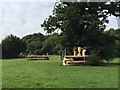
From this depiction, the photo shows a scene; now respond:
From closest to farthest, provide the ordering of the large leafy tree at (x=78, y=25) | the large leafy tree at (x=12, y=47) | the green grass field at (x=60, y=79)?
the green grass field at (x=60, y=79) < the large leafy tree at (x=78, y=25) < the large leafy tree at (x=12, y=47)

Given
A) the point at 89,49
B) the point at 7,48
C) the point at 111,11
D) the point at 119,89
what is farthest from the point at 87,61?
the point at 7,48

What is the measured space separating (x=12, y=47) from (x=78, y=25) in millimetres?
52121

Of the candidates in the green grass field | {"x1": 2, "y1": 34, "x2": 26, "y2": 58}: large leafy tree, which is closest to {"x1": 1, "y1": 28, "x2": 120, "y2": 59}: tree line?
{"x1": 2, "y1": 34, "x2": 26, "y2": 58}: large leafy tree

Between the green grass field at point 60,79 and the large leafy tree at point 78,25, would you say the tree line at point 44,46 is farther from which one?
the green grass field at point 60,79

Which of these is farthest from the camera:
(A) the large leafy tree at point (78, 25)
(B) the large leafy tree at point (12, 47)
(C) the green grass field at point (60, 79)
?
(B) the large leafy tree at point (12, 47)

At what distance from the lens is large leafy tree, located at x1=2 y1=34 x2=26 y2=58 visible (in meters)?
75.6

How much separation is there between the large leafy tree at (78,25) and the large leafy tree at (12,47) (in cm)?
4364

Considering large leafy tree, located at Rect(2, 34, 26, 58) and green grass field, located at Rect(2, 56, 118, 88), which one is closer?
green grass field, located at Rect(2, 56, 118, 88)

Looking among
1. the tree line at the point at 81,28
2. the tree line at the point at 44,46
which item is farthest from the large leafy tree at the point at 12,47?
the tree line at the point at 81,28

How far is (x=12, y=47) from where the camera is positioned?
80.1 meters

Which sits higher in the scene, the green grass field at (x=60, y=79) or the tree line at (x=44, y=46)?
the tree line at (x=44, y=46)

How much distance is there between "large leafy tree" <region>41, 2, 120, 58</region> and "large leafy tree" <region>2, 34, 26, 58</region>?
43.6m

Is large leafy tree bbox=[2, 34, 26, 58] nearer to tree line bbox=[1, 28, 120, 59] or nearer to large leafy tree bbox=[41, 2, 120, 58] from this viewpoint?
tree line bbox=[1, 28, 120, 59]

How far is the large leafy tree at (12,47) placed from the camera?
75.6 metres
